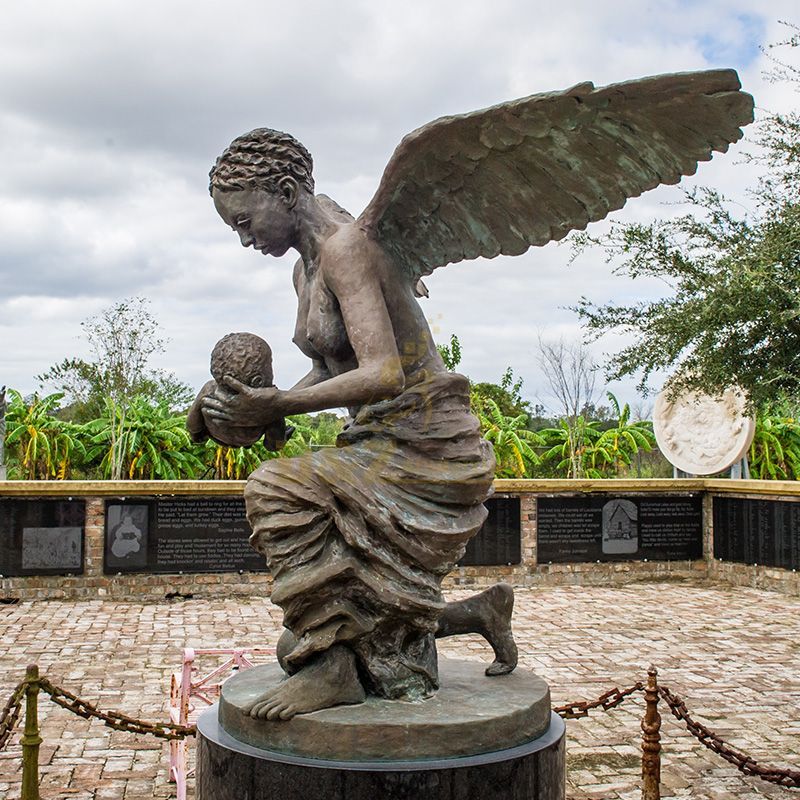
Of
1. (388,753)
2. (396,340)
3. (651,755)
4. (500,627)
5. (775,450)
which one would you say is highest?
(396,340)

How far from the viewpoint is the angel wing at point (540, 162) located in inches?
116

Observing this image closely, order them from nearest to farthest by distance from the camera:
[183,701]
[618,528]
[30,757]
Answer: [30,757] < [183,701] < [618,528]

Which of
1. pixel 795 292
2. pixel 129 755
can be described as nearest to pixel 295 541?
pixel 129 755

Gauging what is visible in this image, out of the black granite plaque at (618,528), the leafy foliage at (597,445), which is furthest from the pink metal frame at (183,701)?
the leafy foliage at (597,445)

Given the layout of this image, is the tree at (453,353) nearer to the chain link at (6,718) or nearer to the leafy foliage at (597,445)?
the leafy foliage at (597,445)

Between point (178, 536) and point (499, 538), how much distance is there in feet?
14.0

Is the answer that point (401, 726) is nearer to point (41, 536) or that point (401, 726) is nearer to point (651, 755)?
point (651, 755)

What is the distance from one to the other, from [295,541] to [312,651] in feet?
1.16

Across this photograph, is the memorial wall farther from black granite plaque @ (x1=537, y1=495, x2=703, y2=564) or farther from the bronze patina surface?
the bronze patina surface

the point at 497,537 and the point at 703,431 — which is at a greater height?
the point at 703,431

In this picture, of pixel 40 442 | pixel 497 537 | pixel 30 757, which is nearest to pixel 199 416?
pixel 30 757


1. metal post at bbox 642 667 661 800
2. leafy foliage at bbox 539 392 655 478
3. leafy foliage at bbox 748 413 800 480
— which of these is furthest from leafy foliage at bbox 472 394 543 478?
metal post at bbox 642 667 661 800

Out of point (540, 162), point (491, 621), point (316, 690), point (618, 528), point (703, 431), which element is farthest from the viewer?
point (703, 431)

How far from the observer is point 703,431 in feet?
49.1
